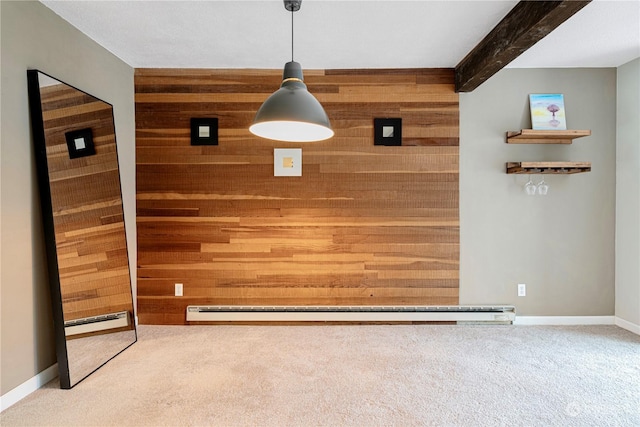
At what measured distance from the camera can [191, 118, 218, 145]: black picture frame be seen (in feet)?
12.0

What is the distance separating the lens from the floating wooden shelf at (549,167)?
3383 millimetres

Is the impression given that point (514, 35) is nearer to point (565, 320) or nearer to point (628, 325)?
point (565, 320)

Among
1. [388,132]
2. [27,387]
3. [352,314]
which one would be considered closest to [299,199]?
[388,132]

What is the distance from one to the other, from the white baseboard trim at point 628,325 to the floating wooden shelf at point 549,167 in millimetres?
1498

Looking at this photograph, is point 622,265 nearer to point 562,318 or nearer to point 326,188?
point 562,318

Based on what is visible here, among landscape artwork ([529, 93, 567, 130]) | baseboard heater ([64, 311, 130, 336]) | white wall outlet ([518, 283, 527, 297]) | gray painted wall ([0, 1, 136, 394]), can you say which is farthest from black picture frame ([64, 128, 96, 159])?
white wall outlet ([518, 283, 527, 297])

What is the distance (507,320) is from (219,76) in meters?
3.70

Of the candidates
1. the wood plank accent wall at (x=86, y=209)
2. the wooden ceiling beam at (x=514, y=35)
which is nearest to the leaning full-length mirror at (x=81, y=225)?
the wood plank accent wall at (x=86, y=209)

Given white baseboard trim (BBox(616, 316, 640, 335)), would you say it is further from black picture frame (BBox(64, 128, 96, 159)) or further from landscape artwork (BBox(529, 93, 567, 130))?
black picture frame (BBox(64, 128, 96, 159))

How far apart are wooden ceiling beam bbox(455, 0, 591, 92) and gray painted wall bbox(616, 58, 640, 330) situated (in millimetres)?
1493

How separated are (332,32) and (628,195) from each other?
10.3ft

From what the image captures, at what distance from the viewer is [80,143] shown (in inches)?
107

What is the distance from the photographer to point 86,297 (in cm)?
266

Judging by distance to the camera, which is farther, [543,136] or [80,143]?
[543,136]
